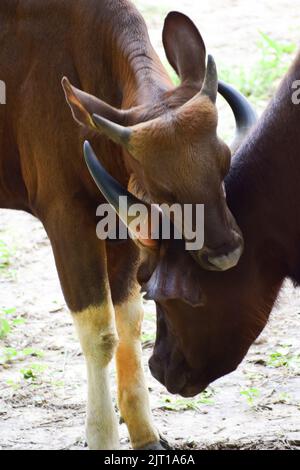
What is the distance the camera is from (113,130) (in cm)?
508

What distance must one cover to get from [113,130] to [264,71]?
7.49 metres

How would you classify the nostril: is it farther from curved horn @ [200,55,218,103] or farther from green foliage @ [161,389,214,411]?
green foliage @ [161,389,214,411]

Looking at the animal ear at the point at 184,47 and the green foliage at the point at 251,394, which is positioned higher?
the animal ear at the point at 184,47

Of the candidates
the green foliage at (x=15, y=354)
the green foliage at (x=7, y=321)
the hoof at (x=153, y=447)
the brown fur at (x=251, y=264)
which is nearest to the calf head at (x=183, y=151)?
the brown fur at (x=251, y=264)

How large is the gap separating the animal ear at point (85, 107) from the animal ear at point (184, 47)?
Answer: 0.38 metres

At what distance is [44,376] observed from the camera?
24.8 ft

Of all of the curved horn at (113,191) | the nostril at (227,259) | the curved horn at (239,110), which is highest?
the curved horn at (239,110)

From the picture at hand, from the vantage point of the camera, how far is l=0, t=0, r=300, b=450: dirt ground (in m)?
6.61

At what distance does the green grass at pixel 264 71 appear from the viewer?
11.9 m

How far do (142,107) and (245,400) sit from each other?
2381 mm

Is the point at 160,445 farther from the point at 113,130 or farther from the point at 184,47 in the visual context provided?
the point at 184,47

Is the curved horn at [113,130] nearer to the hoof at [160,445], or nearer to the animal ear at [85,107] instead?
the animal ear at [85,107]

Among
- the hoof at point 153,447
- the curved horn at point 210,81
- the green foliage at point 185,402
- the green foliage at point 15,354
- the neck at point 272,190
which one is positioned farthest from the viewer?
the green foliage at point 15,354
